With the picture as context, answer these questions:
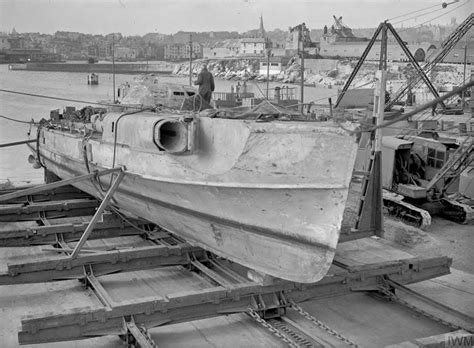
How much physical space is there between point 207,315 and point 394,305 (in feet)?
9.24

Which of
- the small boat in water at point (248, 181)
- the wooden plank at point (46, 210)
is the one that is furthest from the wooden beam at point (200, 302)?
the wooden plank at point (46, 210)

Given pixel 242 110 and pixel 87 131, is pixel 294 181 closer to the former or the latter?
pixel 242 110

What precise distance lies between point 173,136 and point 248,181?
1404 mm

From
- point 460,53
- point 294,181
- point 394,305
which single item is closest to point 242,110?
point 294,181

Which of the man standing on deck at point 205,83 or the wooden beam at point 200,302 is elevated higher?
the man standing on deck at point 205,83

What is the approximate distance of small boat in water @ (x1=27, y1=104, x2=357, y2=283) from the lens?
6.11 metres

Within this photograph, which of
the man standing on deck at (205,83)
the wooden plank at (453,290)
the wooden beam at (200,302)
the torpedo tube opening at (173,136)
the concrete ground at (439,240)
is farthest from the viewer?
the concrete ground at (439,240)

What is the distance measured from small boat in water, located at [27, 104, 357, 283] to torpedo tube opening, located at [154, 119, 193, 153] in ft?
0.04

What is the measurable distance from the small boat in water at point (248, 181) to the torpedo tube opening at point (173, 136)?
0.04 ft

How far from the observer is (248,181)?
6492 mm

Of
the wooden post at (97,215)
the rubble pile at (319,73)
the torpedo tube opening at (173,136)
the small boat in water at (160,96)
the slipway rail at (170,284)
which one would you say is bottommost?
the slipway rail at (170,284)

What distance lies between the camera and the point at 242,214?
22.2 feet

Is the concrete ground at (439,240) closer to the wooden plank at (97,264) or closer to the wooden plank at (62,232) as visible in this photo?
the wooden plank at (97,264)

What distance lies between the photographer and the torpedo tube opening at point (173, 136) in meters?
7.04
